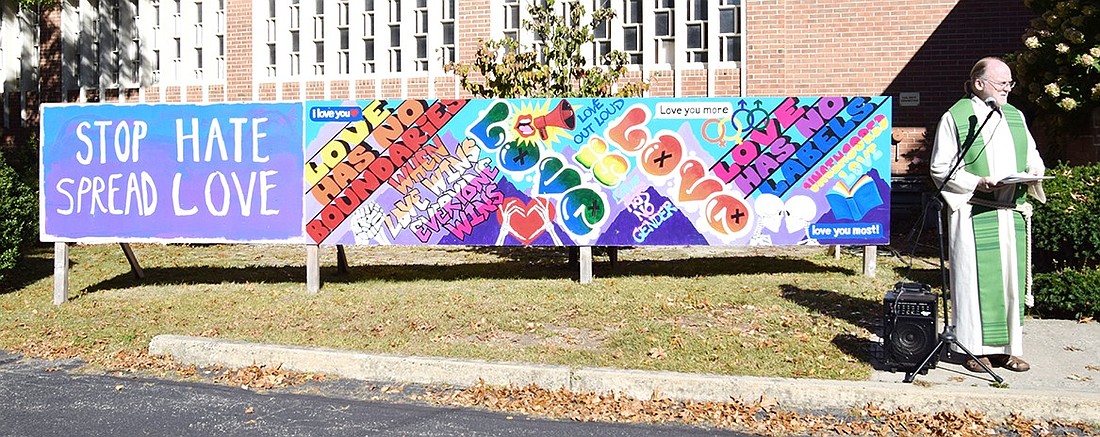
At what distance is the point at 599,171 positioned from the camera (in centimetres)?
1067

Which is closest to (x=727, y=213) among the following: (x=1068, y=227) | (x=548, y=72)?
(x=548, y=72)

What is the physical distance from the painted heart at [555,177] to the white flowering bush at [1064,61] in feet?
21.1

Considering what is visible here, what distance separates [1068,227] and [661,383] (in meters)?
4.17

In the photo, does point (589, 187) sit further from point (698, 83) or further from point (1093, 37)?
point (698, 83)

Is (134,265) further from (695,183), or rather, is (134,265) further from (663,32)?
(663,32)

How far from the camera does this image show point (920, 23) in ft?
56.7

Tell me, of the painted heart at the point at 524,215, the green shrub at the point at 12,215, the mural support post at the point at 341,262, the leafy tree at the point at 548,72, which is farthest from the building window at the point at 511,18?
the green shrub at the point at 12,215

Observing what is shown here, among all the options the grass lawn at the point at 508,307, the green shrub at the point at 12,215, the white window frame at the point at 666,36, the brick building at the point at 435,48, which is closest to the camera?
the grass lawn at the point at 508,307

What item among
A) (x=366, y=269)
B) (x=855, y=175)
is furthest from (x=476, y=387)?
(x=366, y=269)

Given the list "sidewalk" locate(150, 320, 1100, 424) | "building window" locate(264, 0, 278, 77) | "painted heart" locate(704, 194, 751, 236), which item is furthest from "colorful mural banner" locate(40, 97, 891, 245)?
"building window" locate(264, 0, 278, 77)

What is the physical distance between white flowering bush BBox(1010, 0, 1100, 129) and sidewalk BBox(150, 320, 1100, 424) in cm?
608

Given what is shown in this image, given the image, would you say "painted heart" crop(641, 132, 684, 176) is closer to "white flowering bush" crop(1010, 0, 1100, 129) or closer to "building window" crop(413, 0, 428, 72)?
"white flowering bush" crop(1010, 0, 1100, 129)

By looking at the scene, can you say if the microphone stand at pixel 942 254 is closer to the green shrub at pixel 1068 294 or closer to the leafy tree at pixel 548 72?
the green shrub at pixel 1068 294

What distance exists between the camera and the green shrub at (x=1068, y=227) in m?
8.45
